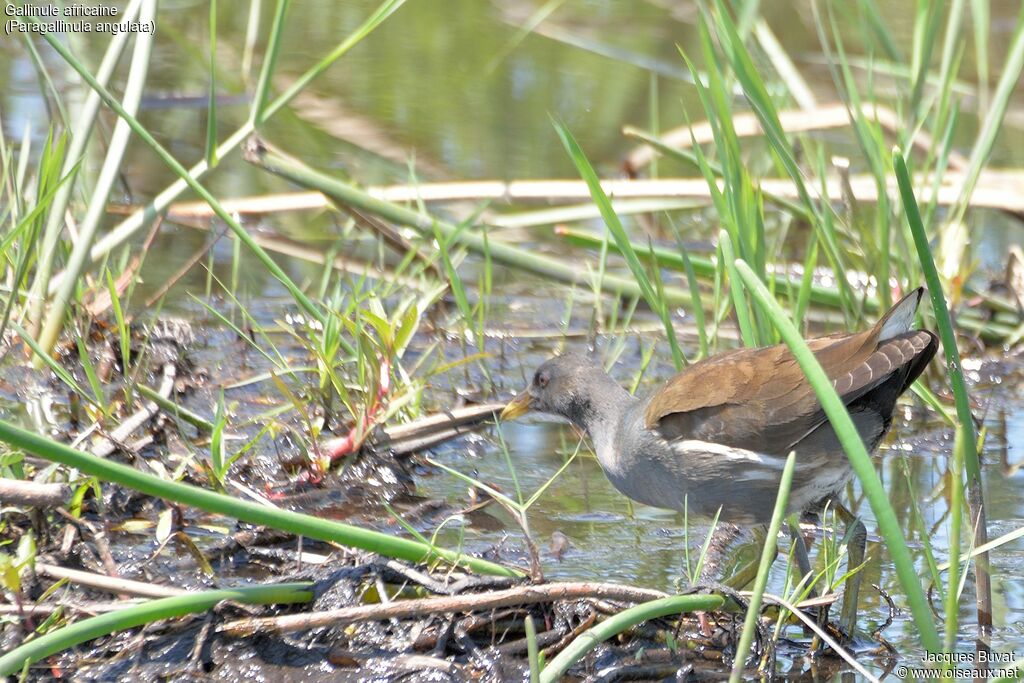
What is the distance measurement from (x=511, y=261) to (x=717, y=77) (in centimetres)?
143

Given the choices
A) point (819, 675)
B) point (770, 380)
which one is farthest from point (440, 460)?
point (819, 675)

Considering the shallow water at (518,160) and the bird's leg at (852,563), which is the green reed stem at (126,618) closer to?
the shallow water at (518,160)

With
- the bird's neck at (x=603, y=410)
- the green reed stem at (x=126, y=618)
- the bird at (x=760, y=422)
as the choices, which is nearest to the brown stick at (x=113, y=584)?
the green reed stem at (x=126, y=618)

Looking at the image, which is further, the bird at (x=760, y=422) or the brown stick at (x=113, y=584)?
the bird at (x=760, y=422)

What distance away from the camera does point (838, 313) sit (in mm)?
5082

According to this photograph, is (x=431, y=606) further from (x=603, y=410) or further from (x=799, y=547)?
(x=603, y=410)

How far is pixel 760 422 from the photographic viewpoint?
325 cm

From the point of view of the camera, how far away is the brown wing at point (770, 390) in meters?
Answer: 3.13

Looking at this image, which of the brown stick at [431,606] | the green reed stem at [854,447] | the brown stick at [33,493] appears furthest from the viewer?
the brown stick at [431,606]

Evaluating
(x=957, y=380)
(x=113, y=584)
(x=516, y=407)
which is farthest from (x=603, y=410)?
(x=113, y=584)

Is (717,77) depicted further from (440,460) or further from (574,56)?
(574,56)

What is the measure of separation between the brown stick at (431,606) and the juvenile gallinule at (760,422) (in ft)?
1.91

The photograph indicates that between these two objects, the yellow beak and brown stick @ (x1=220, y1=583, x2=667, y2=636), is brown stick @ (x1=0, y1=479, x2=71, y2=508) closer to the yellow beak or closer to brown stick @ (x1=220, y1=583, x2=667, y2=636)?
brown stick @ (x1=220, y1=583, x2=667, y2=636)

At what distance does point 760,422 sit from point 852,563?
42 centimetres
